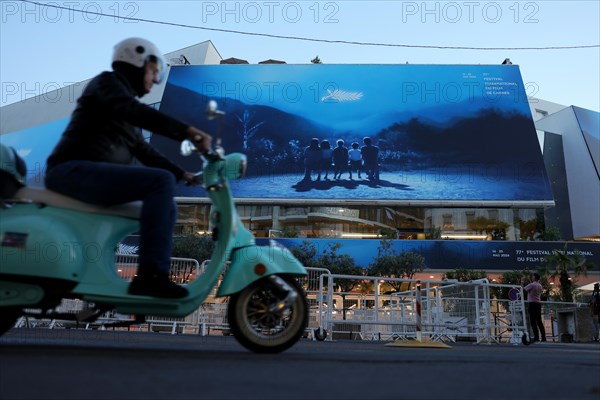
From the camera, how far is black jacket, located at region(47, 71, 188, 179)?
3.15m

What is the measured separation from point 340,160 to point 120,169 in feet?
121

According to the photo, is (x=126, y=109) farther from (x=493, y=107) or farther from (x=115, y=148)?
(x=493, y=107)

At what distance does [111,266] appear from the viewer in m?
3.17

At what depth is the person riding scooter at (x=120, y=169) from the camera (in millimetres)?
3080

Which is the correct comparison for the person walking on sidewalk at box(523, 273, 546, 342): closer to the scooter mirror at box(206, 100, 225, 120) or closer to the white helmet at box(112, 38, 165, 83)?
the scooter mirror at box(206, 100, 225, 120)

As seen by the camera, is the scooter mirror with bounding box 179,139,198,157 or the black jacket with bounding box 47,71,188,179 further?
the scooter mirror with bounding box 179,139,198,157

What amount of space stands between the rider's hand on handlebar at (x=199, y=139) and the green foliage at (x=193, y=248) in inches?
1085

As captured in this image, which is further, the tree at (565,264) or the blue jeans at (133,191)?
the tree at (565,264)

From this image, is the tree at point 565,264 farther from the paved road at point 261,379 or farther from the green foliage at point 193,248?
the paved road at point 261,379

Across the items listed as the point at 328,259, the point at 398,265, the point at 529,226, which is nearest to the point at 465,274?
the point at 398,265

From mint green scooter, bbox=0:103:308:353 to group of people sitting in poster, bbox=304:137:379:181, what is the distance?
35.7 m

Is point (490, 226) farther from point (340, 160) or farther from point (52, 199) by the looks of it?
point (52, 199)

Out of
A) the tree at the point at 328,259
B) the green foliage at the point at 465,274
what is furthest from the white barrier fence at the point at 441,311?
the green foliage at the point at 465,274

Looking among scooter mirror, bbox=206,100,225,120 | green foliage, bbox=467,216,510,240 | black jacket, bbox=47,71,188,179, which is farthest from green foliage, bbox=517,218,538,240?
black jacket, bbox=47,71,188,179
